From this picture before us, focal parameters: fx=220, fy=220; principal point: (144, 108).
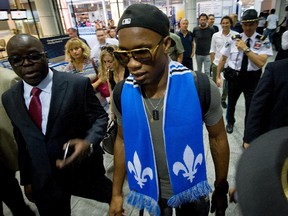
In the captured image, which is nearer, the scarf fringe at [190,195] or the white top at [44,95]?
the scarf fringe at [190,195]

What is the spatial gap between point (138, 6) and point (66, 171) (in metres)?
1.25

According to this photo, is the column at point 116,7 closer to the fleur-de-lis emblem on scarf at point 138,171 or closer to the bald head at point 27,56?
the bald head at point 27,56

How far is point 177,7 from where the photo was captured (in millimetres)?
14430

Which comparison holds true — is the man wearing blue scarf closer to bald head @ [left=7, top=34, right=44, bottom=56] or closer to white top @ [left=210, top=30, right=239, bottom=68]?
bald head @ [left=7, top=34, right=44, bottom=56]

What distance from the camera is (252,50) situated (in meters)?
2.99

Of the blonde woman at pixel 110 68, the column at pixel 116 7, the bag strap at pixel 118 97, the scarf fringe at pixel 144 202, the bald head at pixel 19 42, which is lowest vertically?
the scarf fringe at pixel 144 202

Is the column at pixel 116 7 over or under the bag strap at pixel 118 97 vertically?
over

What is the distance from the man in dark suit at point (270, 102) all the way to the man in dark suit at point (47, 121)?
3.97ft

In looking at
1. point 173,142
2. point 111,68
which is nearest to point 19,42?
point 173,142

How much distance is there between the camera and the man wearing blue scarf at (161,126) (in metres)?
1.12

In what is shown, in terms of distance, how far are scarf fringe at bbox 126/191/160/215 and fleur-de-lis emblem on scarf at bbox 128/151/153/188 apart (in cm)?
9

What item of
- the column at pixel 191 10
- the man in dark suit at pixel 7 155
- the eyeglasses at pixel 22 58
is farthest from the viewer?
the column at pixel 191 10

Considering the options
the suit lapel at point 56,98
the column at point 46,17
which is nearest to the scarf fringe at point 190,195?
the suit lapel at point 56,98

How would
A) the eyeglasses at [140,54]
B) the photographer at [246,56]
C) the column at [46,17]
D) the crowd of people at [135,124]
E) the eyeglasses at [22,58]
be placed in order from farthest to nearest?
the column at [46,17] < the photographer at [246,56] < the eyeglasses at [22,58] < the crowd of people at [135,124] < the eyeglasses at [140,54]
